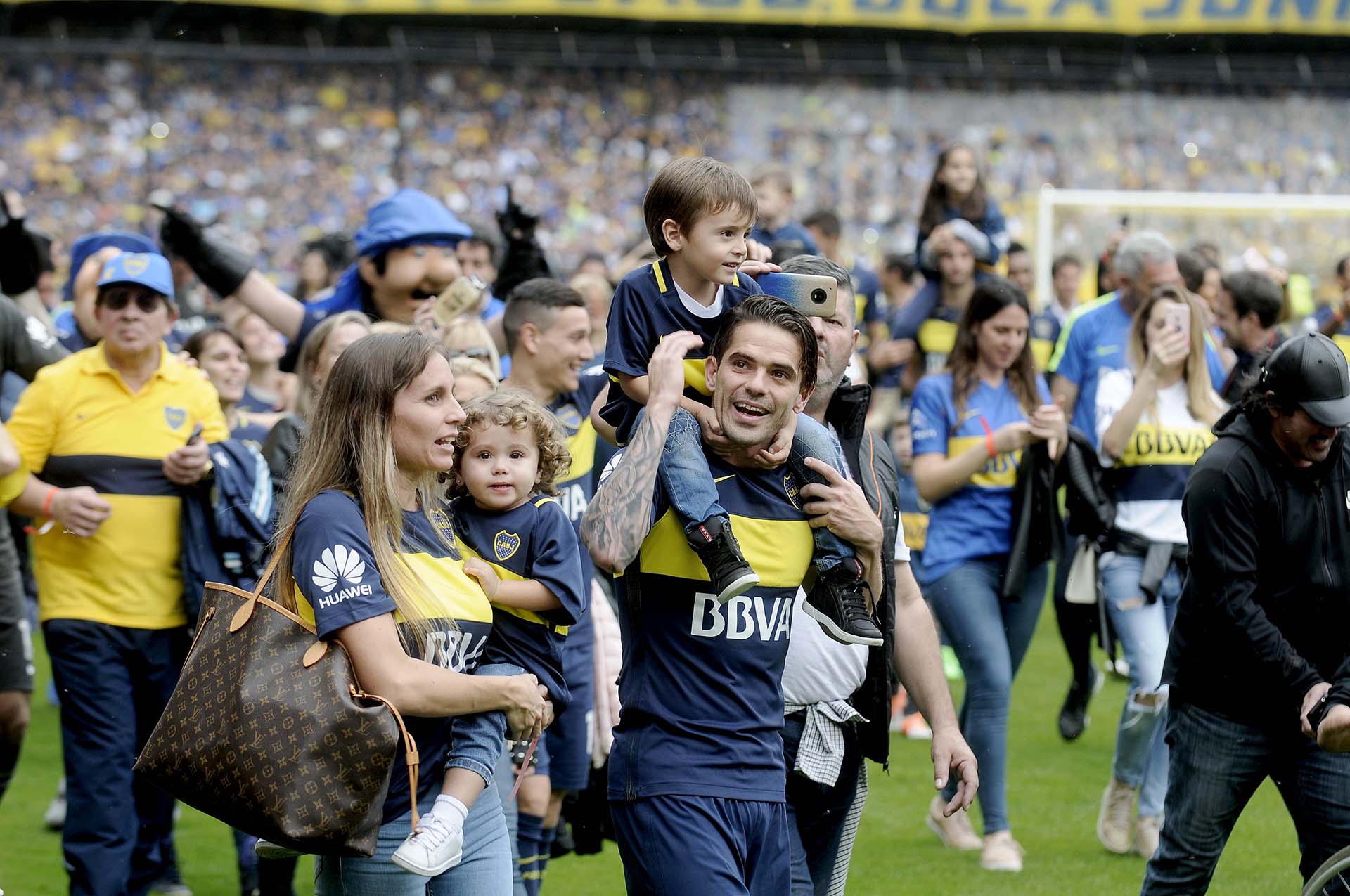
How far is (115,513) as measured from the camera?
17.9ft

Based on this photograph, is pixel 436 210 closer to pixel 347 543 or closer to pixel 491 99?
pixel 347 543

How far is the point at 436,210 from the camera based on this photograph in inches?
225

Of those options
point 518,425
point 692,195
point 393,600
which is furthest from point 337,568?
point 692,195

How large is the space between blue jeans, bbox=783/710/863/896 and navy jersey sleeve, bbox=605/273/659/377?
37.6 inches

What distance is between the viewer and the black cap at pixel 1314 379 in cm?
420

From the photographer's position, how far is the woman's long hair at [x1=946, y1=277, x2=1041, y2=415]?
639 centimetres

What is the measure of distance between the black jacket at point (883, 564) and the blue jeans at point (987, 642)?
218 cm

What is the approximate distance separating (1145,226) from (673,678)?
18807mm

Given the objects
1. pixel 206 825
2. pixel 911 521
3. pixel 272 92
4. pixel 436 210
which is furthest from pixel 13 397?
pixel 272 92

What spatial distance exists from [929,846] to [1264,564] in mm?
2786

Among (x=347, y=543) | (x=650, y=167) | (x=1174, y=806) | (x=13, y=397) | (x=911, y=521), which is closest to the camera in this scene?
(x=347, y=543)

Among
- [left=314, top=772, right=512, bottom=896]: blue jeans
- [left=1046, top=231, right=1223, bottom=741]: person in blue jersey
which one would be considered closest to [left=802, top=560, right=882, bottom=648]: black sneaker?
[left=314, top=772, right=512, bottom=896]: blue jeans

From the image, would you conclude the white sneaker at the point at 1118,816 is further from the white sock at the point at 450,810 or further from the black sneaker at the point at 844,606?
the white sock at the point at 450,810

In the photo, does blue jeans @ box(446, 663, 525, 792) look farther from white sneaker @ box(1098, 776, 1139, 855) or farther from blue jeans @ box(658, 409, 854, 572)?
white sneaker @ box(1098, 776, 1139, 855)
